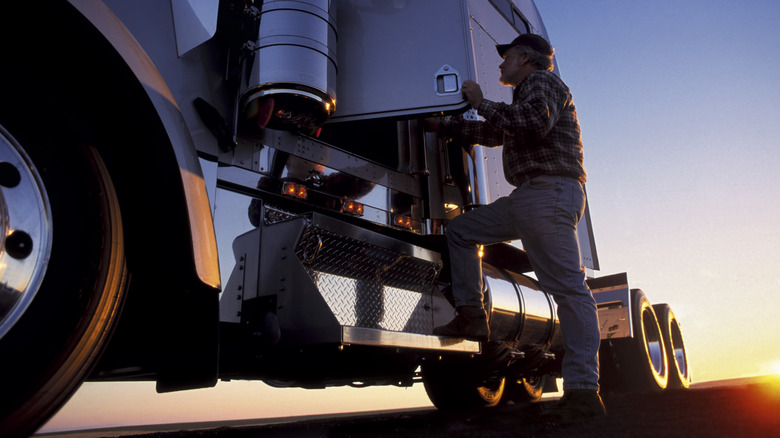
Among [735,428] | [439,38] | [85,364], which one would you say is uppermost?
[439,38]

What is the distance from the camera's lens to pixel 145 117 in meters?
1.65

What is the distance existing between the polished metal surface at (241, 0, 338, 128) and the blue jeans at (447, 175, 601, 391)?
1016 millimetres

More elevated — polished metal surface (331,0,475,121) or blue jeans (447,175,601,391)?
polished metal surface (331,0,475,121)

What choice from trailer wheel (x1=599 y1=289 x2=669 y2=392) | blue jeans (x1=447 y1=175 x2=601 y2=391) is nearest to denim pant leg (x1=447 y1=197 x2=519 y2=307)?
blue jeans (x1=447 y1=175 x2=601 y2=391)

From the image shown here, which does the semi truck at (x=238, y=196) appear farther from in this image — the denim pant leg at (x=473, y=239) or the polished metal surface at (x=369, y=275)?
the denim pant leg at (x=473, y=239)

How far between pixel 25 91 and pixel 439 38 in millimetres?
1817

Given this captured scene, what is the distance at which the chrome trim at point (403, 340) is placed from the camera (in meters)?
2.11

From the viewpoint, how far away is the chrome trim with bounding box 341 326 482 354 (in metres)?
2.11

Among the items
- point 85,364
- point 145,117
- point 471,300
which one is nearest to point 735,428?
point 471,300

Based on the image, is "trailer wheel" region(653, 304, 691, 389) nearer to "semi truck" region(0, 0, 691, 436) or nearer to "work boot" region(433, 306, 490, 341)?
"semi truck" region(0, 0, 691, 436)

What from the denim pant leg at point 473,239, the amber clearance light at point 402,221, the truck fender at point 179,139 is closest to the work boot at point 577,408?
the denim pant leg at point 473,239

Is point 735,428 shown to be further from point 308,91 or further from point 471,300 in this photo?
point 308,91

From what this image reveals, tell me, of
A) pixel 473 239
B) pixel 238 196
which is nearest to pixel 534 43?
pixel 473 239

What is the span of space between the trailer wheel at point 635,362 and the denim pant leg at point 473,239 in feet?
9.47
